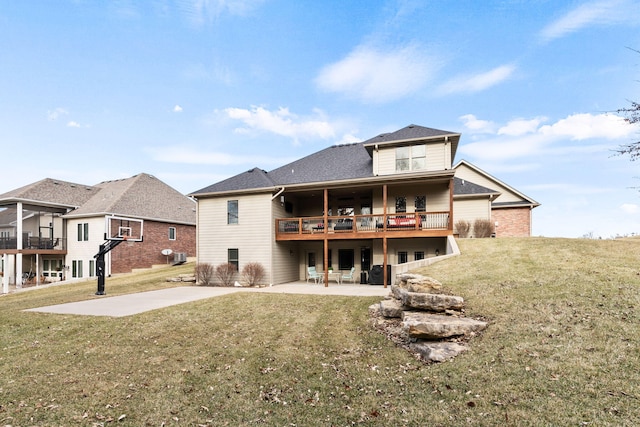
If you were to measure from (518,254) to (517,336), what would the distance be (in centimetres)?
642

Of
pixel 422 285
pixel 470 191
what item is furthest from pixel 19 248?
pixel 470 191

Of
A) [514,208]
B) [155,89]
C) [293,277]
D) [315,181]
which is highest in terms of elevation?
[155,89]

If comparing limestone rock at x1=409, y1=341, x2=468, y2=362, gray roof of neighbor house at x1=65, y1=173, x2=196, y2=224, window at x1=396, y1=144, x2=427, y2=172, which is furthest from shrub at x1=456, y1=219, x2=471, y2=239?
gray roof of neighbor house at x1=65, y1=173, x2=196, y2=224

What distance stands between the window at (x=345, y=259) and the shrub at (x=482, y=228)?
6917mm

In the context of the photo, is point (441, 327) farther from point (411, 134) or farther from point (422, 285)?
point (411, 134)

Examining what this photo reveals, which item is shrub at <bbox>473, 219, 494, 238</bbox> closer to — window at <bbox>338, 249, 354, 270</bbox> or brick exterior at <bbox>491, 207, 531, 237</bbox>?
brick exterior at <bbox>491, 207, 531, 237</bbox>

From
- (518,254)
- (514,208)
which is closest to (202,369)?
(518,254)

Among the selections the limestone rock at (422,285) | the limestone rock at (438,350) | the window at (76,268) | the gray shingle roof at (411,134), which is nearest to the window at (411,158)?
the gray shingle roof at (411,134)

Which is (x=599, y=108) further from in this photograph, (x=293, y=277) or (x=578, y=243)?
(x=293, y=277)

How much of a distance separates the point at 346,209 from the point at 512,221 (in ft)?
36.6

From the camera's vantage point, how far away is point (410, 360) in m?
5.71

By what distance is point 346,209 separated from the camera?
18.5 meters

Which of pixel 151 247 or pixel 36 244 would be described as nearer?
pixel 36 244

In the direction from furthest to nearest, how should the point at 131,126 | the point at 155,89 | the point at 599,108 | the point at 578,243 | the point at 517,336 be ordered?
the point at 131,126
the point at 155,89
the point at 578,243
the point at 599,108
the point at 517,336
